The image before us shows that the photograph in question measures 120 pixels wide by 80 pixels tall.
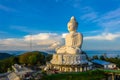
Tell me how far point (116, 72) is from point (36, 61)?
1693cm

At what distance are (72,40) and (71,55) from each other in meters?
3.27

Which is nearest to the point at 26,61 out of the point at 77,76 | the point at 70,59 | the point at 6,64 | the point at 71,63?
the point at 6,64

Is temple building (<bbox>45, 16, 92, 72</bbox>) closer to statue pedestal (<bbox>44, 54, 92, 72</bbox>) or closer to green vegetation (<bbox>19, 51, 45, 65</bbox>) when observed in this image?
statue pedestal (<bbox>44, 54, 92, 72</bbox>)

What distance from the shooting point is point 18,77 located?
2677 centimetres

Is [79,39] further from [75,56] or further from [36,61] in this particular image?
[36,61]

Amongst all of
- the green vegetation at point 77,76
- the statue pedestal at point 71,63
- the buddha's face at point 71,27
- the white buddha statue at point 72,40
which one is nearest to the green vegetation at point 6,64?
the white buddha statue at point 72,40

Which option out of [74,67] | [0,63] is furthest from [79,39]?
[0,63]

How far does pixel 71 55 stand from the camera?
3350 cm

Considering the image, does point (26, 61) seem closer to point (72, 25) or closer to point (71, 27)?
point (71, 27)

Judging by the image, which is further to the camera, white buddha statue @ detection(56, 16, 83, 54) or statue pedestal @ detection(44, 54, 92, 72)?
white buddha statue @ detection(56, 16, 83, 54)

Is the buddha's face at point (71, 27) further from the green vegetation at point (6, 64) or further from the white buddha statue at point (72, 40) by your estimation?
the green vegetation at point (6, 64)

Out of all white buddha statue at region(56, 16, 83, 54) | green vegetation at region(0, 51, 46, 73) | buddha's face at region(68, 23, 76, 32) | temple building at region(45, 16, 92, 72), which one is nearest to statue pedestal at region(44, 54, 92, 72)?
temple building at region(45, 16, 92, 72)

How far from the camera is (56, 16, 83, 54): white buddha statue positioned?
3538 centimetres

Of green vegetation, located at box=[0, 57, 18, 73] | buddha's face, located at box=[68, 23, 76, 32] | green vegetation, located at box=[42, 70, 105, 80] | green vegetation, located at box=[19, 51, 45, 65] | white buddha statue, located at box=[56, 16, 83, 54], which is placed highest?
buddha's face, located at box=[68, 23, 76, 32]
